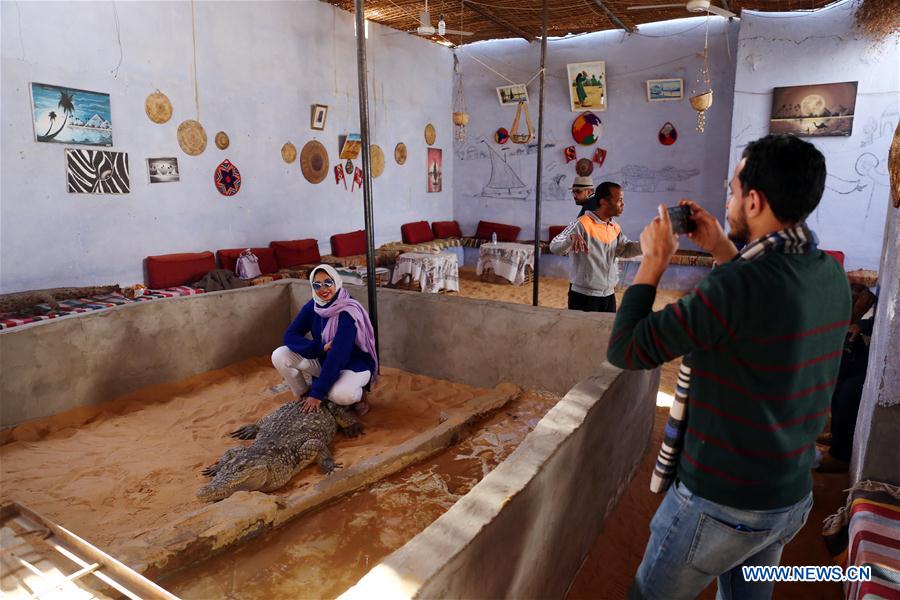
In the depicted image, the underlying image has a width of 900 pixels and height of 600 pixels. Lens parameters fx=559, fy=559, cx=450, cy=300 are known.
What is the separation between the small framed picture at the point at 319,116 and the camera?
365 inches

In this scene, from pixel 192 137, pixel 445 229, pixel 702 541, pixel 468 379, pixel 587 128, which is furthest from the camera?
pixel 445 229

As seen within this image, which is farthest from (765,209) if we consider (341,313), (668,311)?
(341,313)

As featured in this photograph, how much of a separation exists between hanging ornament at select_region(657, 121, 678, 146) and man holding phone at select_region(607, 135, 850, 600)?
991 centimetres

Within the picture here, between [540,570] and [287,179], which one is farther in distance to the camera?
[287,179]

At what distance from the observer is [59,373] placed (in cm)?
443

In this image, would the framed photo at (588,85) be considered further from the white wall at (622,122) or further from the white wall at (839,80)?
the white wall at (839,80)

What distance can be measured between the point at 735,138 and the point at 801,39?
161 cm

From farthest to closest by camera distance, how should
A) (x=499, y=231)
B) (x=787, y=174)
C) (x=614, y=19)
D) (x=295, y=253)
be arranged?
1. (x=499, y=231)
2. (x=614, y=19)
3. (x=295, y=253)
4. (x=787, y=174)

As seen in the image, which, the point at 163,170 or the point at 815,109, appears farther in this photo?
the point at 815,109

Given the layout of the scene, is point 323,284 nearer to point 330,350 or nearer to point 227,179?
point 330,350

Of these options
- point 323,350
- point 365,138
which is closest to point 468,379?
point 323,350

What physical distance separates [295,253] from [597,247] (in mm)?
5793

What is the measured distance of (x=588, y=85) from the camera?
1108cm

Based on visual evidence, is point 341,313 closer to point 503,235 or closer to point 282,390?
point 282,390
